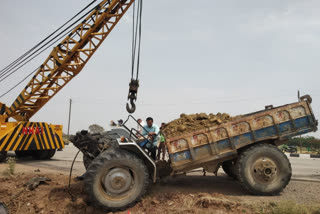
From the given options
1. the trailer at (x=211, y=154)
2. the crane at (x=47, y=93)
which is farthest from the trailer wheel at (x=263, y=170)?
the crane at (x=47, y=93)

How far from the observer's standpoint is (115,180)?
4391mm

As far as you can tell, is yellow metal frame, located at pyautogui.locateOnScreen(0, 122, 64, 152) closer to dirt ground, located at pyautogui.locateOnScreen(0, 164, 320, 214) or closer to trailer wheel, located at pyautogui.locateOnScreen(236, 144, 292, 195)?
dirt ground, located at pyautogui.locateOnScreen(0, 164, 320, 214)

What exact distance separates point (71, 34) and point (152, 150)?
7.81 meters

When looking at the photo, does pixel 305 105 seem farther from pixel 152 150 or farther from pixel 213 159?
pixel 152 150

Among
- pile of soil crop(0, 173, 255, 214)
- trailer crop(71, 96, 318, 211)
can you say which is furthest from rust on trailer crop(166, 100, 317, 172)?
pile of soil crop(0, 173, 255, 214)

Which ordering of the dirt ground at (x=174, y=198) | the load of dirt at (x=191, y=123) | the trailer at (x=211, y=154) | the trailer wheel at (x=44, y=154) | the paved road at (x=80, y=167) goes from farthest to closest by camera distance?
1. the trailer wheel at (x=44, y=154)
2. the paved road at (x=80, y=167)
3. the load of dirt at (x=191, y=123)
4. the trailer at (x=211, y=154)
5. the dirt ground at (x=174, y=198)

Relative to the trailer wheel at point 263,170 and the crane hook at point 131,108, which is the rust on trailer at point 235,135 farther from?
the crane hook at point 131,108

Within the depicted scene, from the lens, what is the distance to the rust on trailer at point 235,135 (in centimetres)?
480

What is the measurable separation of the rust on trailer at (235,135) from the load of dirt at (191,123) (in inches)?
7.6

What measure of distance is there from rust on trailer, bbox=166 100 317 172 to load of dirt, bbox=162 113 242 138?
0.64ft

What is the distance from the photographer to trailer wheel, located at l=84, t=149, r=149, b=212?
4.22 meters

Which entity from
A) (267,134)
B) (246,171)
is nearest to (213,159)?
(246,171)

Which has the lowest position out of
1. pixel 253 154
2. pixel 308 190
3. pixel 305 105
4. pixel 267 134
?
pixel 308 190

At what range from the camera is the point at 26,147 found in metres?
10.2
